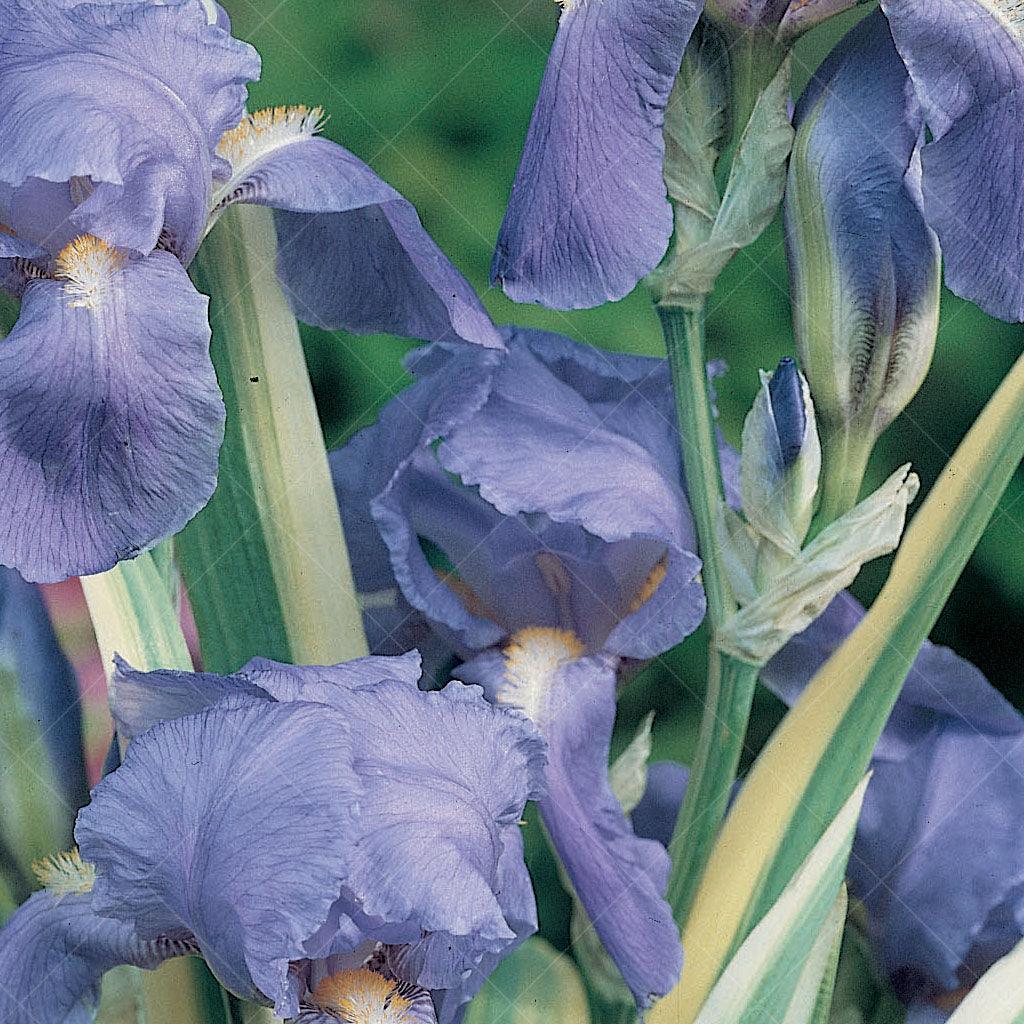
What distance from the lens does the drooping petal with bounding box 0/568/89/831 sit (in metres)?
0.56

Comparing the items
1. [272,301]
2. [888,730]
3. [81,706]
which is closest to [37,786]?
[81,706]

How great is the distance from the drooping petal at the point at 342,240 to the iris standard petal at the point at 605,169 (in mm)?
41

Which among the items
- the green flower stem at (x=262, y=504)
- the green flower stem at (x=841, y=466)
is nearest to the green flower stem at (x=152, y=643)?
the green flower stem at (x=262, y=504)

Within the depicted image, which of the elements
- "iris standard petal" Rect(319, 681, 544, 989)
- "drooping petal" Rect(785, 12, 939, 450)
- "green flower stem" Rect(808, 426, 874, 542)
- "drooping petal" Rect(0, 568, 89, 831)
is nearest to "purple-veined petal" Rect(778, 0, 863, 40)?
"drooping petal" Rect(785, 12, 939, 450)

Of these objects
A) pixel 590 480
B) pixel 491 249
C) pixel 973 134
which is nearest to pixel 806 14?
pixel 973 134

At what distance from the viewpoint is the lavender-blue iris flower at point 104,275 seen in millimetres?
405

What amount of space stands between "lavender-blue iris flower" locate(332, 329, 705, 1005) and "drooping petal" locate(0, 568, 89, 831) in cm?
12

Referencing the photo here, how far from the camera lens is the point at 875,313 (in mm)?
496

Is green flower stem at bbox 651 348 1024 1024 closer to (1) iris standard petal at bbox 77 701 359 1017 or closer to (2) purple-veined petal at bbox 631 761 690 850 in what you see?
(2) purple-veined petal at bbox 631 761 690 850

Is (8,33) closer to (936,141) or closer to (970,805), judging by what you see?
(936,141)

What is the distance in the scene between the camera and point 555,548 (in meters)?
0.56

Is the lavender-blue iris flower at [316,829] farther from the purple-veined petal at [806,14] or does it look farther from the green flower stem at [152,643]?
the purple-veined petal at [806,14]

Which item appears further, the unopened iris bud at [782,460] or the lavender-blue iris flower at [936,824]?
the lavender-blue iris flower at [936,824]

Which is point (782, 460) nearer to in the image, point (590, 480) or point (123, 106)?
point (590, 480)
